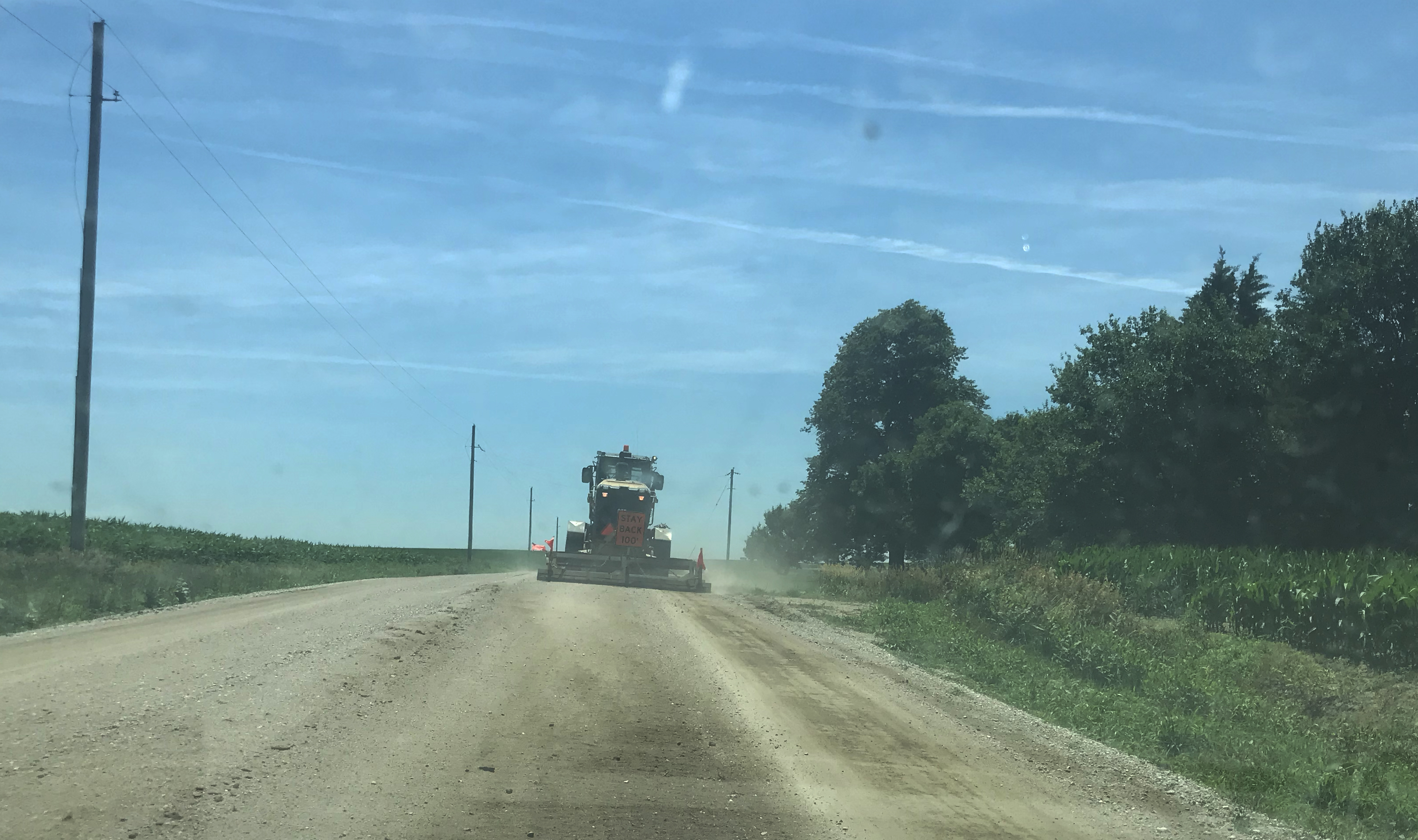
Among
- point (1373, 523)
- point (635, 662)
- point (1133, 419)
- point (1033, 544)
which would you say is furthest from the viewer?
point (1033, 544)

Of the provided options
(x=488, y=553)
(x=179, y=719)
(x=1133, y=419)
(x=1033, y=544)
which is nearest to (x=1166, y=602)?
(x=1133, y=419)

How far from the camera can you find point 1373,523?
37469 millimetres

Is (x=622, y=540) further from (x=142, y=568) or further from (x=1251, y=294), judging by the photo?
(x=1251, y=294)

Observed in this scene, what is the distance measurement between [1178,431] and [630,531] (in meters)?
23.4

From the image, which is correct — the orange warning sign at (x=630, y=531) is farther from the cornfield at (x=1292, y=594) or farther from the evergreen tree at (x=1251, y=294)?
the evergreen tree at (x=1251, y=294)

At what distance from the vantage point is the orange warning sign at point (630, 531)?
113 ft

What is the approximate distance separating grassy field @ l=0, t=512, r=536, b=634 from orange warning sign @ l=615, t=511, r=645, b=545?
966 cm

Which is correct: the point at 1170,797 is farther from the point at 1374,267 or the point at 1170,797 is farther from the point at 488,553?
the point at 488,553

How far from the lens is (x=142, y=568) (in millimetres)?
27297

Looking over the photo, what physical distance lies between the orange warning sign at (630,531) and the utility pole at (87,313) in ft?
51.1

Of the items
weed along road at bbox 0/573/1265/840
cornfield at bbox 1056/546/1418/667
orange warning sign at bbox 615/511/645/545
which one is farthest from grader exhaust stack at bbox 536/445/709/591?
weed along road at bbox 0/573/1265/840

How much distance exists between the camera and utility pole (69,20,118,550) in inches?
904

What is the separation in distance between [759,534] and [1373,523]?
115380mm

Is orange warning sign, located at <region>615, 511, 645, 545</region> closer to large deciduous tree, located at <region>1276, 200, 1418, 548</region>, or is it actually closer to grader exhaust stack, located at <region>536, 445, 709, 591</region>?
grader exhaust stack, located at <region>536, 445, 709, 591</region>
